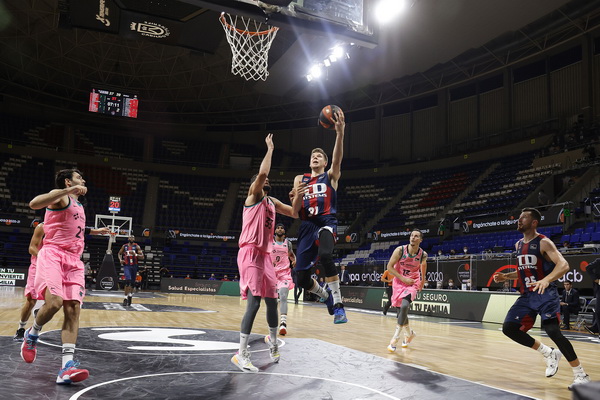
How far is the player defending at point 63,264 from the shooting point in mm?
4746

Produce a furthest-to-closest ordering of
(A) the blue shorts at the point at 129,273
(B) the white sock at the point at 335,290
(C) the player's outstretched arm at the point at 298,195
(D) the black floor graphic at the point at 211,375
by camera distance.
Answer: (A) the blue shorts at the point at 129,273, (B) the white sock at the point at 335,290, (C) the player's outstretched arm at the point at 298,195, (D) the black floor graphic at the point at 211,375

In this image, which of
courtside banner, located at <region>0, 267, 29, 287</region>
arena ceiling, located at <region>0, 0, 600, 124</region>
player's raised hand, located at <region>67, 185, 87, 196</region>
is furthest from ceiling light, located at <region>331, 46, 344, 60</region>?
courtside banner, located at <region>0, 267, 29, 287</region>

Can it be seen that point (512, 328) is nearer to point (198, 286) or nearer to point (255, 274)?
point (255, 274)

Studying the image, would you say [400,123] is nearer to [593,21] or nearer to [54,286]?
[593,21]

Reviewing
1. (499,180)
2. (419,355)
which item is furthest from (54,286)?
(499,180)

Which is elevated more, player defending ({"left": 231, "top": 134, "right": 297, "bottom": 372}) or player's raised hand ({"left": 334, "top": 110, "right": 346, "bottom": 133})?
player's raised hand ({"left": 334, "top": 110, "right": 346, "bottom": 133})

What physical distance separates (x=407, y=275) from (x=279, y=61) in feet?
63.2

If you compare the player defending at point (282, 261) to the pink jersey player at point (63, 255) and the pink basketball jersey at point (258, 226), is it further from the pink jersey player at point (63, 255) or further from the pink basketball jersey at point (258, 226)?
the pink jersey player at point (63, 255)

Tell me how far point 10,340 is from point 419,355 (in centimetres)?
575

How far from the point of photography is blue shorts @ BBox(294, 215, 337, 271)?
630 cm

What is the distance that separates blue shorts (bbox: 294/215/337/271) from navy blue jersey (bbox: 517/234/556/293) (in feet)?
7.48

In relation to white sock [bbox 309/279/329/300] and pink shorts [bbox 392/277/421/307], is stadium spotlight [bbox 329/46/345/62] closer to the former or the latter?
pink shorts [bbox 392/277/421/307]

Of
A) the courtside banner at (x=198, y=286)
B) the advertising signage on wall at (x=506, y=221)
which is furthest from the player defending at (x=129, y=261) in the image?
the advertising signage on wall at (x=506, y=221)

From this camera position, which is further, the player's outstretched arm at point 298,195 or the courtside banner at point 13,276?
the courtside banner at point 13,276
